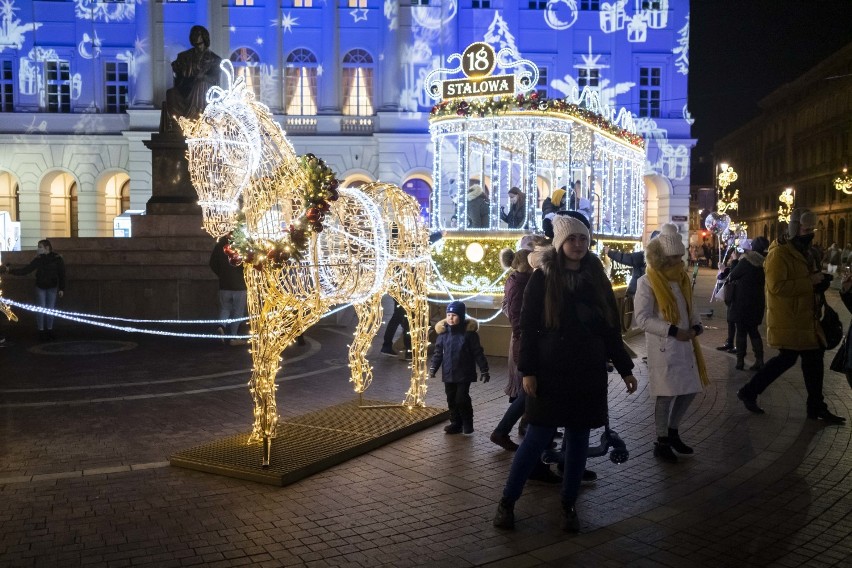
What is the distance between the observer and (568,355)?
5023 millimetres

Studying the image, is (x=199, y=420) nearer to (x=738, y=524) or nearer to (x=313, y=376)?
(x=313, y=376)

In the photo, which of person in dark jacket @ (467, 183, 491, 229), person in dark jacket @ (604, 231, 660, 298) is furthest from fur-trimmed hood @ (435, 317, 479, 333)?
person in dark jacket @ (467, 183, 491, 229)

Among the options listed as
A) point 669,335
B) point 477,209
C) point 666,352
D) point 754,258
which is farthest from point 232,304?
point 669,335

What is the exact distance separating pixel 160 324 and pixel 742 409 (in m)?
11.3

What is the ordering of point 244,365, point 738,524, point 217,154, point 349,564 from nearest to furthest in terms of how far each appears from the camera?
point 349,564 → point 738,524 → point 217,154 → point 244,365

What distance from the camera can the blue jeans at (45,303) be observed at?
1439 centimetres

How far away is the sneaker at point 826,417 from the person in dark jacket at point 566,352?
166 inches

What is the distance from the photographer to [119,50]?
3544 cm

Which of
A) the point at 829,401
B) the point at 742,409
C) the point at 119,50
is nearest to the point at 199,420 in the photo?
the point at 742,409

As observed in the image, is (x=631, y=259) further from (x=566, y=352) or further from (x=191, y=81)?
(x=191, y=81)

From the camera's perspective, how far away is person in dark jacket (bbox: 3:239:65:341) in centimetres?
1445

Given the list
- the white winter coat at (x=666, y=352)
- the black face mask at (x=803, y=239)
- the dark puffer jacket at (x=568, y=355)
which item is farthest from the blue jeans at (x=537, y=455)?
the black face mask at (x=803, y=239)

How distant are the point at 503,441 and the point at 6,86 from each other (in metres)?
36.1

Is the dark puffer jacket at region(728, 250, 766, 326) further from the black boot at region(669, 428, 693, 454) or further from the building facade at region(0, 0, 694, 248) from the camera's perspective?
the building facade at region(0, 0, 694, 248)
